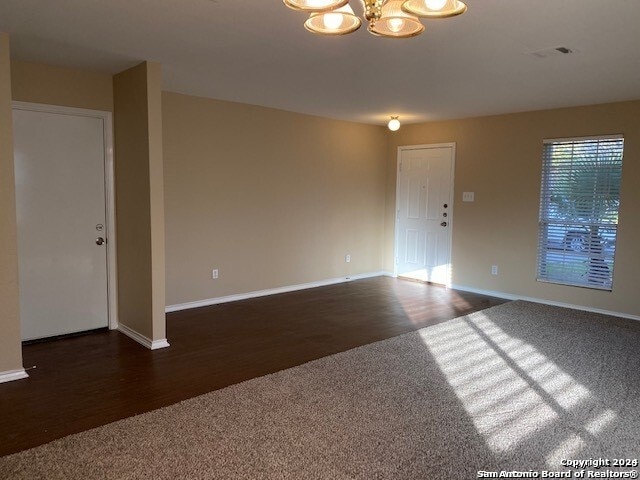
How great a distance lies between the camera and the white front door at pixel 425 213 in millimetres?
6870

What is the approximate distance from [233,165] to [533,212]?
376cm

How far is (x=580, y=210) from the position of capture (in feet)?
18.4

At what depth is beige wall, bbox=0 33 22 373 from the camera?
3.24 metres

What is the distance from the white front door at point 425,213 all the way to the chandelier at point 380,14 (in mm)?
4780

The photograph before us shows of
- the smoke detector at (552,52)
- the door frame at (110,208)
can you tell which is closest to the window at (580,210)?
the smoke detector at (552,52)

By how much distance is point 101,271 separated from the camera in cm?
455

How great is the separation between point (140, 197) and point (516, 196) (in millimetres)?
4538

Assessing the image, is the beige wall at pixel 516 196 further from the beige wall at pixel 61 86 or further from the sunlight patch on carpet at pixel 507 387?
the beige wall at pixel 61 86

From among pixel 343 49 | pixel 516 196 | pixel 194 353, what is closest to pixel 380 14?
pixel 343 49

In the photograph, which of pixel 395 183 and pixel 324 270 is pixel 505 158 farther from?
→ pixel 324 270

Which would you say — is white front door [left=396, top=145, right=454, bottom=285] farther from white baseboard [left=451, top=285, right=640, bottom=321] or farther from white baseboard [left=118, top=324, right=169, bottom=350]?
white baseboard [left=118, top=324, right=169, bottom=350]

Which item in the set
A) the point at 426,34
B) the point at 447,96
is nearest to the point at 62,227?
the point at 426,34

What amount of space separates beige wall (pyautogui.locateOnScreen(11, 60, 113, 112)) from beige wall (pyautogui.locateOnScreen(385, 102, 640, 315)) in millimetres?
4448

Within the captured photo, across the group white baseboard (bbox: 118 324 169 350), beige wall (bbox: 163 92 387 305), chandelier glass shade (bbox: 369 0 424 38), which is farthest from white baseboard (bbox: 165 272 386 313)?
chandelier glass shade (bbox: 369 0 424 38)
